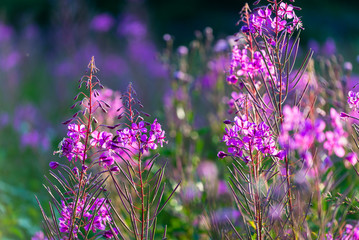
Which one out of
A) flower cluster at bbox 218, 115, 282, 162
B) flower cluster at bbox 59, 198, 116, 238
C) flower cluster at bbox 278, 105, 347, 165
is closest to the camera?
flower cluster at bbox 278, 105, 347, 165

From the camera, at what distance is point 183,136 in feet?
10.6

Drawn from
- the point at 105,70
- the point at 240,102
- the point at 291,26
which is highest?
the point at 105,70

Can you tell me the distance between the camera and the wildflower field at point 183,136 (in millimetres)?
1312

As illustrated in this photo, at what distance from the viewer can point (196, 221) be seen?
2615mm

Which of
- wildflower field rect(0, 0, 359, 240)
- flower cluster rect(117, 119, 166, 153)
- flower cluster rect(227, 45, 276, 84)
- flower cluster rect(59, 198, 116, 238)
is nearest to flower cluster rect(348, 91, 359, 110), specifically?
wildflower field rect(0, 0, 359, 240)

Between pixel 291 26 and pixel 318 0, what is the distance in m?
11.0

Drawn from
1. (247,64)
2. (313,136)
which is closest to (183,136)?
(247,64)

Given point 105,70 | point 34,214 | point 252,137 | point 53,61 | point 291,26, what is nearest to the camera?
point 252,137

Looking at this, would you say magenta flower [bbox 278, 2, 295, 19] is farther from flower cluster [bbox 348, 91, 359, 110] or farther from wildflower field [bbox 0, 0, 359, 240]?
flower cluster [bbox 348, 91, 359, 110]

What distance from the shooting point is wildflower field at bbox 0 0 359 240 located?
1312 millimetres

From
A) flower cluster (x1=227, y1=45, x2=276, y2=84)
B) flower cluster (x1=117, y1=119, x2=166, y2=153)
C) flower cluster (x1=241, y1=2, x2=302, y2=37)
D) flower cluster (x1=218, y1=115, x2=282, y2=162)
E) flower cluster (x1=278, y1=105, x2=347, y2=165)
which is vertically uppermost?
flower cluster (x1=241, y1=2, x2=302, y2=37)

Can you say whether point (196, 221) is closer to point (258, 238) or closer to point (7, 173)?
point (258, 238)

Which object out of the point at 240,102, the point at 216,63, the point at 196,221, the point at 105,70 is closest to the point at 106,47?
the point at 105,70

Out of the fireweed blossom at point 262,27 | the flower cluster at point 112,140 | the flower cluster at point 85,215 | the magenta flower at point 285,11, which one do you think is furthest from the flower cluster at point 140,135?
the magenta flower at point 285,11
